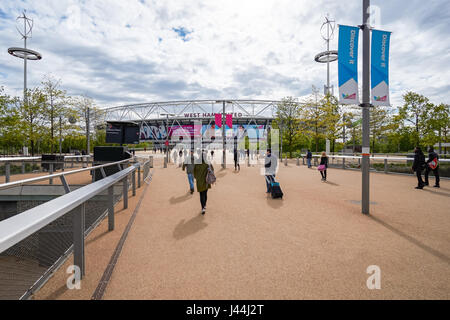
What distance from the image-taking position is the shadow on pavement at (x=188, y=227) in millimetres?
4676

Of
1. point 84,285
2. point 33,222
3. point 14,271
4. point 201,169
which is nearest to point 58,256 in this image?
point 84,285

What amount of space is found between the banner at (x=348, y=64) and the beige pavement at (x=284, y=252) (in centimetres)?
298

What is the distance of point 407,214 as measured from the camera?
600 cm

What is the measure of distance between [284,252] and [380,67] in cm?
529

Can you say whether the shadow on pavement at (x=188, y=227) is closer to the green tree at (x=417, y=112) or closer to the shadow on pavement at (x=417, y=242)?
the shadow on pavement at (x=417, y=242)

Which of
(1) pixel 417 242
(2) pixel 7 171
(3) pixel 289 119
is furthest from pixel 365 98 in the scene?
(3) pixel 289 119

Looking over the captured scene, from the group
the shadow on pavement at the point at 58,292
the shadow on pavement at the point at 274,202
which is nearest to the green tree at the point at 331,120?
the shadow on pavement at the point at 274,202

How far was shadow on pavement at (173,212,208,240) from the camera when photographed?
4.68 meters

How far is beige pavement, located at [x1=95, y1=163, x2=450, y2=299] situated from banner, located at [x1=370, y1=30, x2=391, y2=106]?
292cm

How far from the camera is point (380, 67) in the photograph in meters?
6.07

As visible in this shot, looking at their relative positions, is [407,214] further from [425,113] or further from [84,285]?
[425,113]

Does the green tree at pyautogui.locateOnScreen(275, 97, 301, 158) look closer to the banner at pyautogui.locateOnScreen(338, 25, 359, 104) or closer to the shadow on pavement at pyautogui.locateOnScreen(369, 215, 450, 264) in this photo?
the banner at pyautogui.locateOnScreen(338, 25, 359, 104)

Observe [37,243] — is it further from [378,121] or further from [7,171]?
[378,121]

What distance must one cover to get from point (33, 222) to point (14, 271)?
0.71m
